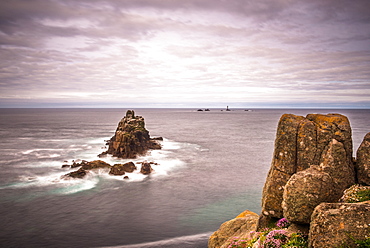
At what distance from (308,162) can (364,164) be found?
2645 mm

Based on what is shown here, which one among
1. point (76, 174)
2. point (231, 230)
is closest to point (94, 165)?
point (76, 174)

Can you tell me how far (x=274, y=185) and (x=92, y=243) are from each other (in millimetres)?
23130

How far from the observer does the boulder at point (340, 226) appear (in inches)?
337

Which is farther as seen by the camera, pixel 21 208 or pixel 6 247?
pixel 21 208

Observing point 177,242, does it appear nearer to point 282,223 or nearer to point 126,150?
point 282,223

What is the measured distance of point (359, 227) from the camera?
8.62m

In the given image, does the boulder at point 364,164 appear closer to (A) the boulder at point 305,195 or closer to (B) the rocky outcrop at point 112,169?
(A) the boulder at point 305,195

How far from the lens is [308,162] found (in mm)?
13836

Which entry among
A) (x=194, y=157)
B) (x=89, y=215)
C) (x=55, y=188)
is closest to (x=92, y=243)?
(x=89, y=215)

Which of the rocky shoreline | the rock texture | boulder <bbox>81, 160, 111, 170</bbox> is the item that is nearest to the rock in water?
the rocky shoreline

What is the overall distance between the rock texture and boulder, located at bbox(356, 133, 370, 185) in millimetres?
447

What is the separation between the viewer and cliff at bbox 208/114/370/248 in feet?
29.4

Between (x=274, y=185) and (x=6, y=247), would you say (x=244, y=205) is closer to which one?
(x=274, y=185)

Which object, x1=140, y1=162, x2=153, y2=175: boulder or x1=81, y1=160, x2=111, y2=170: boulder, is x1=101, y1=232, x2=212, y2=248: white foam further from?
x1=81, y1=160, x2=111, y2=170: boulder
